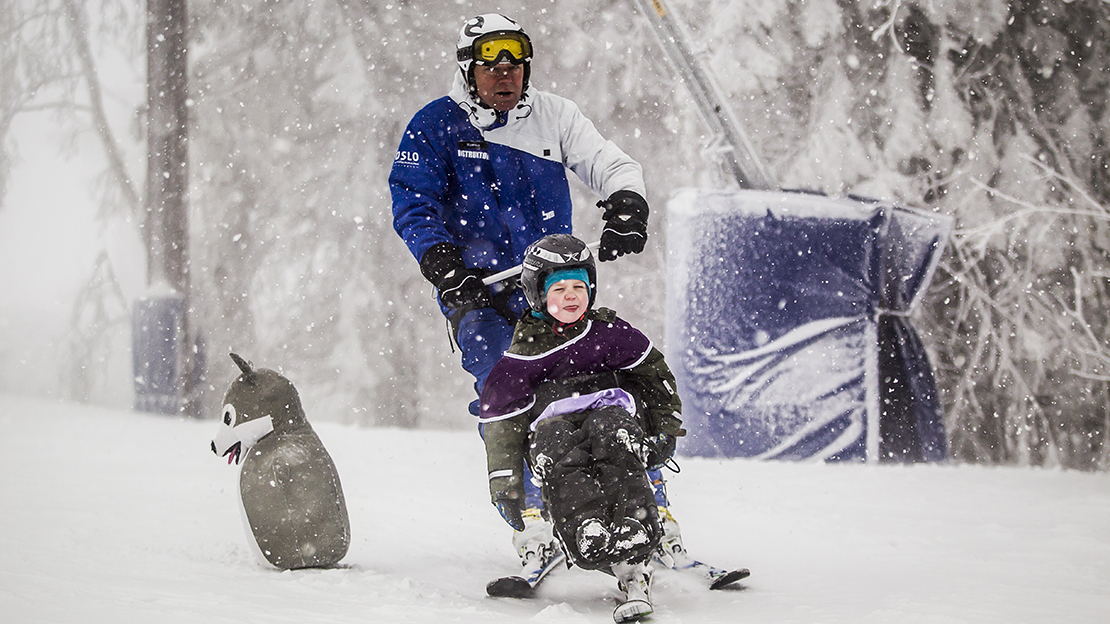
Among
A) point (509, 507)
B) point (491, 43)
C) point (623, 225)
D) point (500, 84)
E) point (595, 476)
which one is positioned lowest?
point (509, 507)

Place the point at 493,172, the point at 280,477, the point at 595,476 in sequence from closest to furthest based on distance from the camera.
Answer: the point at 595,476, the point at 280,477, the point at 493,172

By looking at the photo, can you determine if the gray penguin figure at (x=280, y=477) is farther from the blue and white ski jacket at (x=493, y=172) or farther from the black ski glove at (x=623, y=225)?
the black ski glove at (x=623, y=225)

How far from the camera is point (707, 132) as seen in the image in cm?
523

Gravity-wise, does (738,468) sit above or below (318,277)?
below

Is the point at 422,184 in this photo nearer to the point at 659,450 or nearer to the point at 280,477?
the point at 280,477

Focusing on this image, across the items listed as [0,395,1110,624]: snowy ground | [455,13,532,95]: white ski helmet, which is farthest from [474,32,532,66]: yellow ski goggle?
[0,395,1110,624]: snowy ground

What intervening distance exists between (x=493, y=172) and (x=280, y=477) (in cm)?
100

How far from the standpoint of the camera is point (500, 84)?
233 centimetres

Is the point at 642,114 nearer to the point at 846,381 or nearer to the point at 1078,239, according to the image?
the point at 846,381

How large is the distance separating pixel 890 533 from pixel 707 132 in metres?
2.88

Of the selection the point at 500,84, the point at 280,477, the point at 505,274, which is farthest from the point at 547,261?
the point at 280,477

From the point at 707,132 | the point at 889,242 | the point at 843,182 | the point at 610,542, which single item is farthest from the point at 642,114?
the point at 610,542

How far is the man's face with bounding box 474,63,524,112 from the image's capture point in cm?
232

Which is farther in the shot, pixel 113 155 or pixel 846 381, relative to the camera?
pixel 113 155
